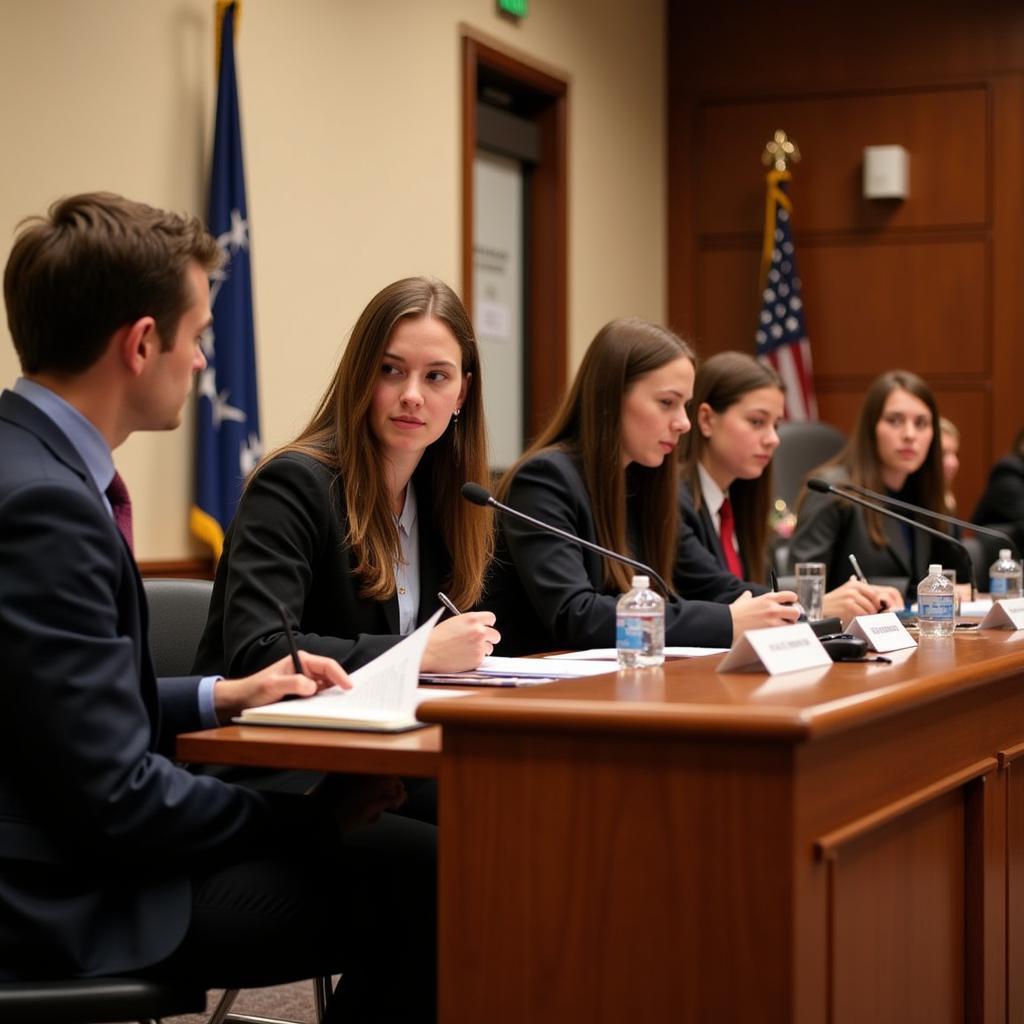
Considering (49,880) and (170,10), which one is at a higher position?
(170,10)

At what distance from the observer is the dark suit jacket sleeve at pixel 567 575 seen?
3025 millimetres

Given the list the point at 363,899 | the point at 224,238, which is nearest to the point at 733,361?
the point at 224,238

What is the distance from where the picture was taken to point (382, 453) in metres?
2.67

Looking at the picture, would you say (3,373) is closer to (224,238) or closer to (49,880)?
(224,238)

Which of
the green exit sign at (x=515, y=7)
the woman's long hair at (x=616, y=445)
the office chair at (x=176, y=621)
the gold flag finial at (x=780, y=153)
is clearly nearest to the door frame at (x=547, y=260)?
the green exit sign at (x=515, y=7)

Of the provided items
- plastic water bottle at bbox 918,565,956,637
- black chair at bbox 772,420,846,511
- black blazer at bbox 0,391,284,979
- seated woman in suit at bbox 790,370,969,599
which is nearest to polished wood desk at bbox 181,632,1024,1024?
black blazer at bbox 0,391,284,979

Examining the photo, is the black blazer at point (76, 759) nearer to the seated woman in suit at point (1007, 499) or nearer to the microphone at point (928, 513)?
the microphone at point (928, 513)

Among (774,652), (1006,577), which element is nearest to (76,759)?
(774,652)

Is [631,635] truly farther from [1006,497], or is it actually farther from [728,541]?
[1006,497]

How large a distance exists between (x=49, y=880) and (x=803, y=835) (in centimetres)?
81

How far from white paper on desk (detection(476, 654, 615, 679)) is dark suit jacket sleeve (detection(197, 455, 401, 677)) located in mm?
164

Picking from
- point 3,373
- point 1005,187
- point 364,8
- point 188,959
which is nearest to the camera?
point 188,959

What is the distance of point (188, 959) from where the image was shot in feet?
5.86

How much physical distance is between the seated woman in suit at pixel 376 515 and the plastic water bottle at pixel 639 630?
0.19 metres
